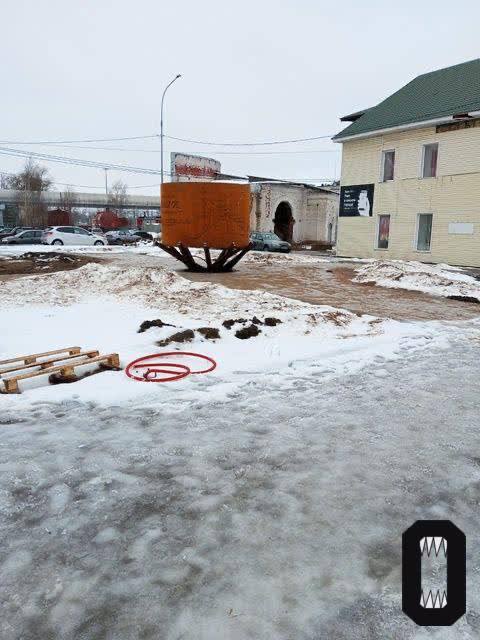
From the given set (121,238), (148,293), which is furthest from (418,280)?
(121,238)

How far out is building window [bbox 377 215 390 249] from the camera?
24359 mm

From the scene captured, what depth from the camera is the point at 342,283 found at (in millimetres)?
13375

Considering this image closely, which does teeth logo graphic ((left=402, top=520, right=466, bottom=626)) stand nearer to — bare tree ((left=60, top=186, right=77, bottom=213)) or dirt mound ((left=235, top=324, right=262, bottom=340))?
dirt mound ((left=235, top=324, right=262, bottom=340))

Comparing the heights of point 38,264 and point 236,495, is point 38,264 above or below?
above

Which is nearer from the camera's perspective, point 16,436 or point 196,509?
point 196,509

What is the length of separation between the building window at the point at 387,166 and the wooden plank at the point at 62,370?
72.4 ft

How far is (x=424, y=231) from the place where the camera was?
2283 cm

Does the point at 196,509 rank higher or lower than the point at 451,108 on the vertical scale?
lower

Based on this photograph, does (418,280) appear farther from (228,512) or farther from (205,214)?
(228,512)

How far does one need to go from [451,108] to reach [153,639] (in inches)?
940

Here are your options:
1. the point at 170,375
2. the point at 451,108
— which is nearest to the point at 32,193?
the point at 451,108

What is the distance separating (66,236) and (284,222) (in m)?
17.1

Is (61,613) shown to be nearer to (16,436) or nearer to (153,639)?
(153,639)

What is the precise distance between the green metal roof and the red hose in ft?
64.1
